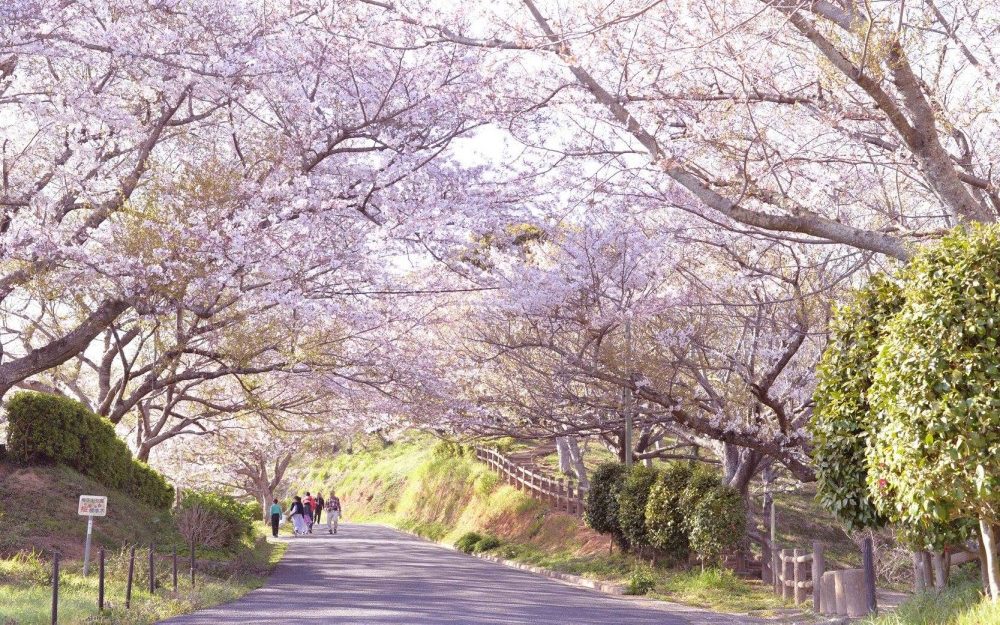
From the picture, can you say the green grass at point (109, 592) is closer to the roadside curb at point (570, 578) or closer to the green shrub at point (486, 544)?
the roadside curb at point (570, 578)

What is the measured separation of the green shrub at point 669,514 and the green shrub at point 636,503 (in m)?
0.60

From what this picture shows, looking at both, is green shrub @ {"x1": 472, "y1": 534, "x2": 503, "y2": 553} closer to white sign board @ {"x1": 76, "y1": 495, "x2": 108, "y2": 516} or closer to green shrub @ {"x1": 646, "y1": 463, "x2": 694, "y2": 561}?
green shrub @ {"x1": 646, "y1": 463, "x2": 694, "y2": 561}

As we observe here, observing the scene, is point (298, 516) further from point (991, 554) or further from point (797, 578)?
point (991, 554)

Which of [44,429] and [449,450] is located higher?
[449,450]

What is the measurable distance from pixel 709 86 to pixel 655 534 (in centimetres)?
1065

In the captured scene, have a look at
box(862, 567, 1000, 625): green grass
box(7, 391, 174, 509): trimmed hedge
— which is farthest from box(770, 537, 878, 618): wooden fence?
box(7, 391, 174, 509): trimmed hedge

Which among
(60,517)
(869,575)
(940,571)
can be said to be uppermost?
(60,517)

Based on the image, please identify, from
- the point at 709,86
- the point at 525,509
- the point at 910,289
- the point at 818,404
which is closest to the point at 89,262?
the point at 709,86

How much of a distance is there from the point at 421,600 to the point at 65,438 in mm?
10714

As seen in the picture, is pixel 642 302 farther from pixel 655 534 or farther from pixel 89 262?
pixel 89 262

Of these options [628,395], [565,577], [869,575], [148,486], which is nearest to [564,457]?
[565,577]

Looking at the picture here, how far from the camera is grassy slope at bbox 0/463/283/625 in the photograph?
480 inches

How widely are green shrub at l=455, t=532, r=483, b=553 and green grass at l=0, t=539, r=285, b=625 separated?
1325 cm

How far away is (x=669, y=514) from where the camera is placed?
65.2 feet
